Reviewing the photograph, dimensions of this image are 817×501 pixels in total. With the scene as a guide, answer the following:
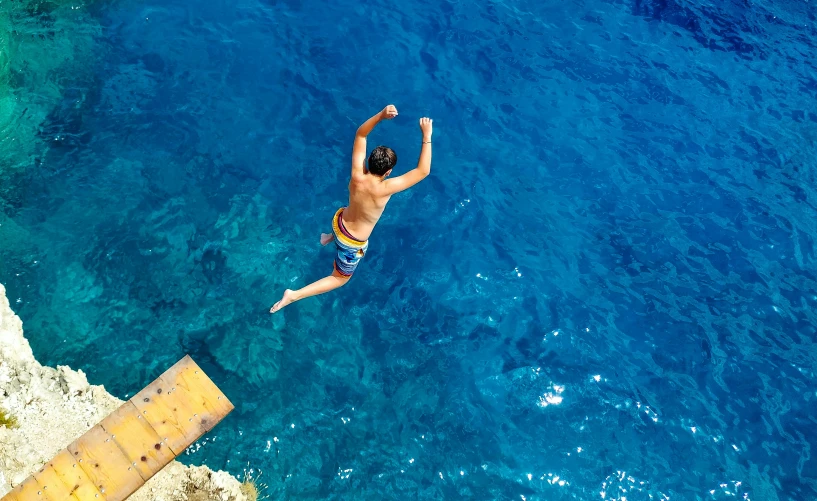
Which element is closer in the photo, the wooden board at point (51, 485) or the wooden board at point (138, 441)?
the wooden board at point (51, 485)

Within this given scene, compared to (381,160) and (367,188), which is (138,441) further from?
(381,160)

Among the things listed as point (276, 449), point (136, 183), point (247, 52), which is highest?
point (247, 52)

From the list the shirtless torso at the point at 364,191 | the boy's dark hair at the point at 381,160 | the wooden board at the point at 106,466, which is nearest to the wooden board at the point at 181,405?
the wooden board at the point at 106,466

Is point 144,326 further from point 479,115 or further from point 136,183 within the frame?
point 479,115

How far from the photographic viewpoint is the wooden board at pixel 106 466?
704 cm

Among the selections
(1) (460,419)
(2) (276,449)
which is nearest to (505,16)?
(1) (460,419)

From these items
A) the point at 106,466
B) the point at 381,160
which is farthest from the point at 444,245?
the point at 106,466

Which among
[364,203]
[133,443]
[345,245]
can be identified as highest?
[364,203]

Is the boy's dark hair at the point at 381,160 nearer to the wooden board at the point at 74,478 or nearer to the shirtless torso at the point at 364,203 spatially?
the shirtless torso at the point at 364,203

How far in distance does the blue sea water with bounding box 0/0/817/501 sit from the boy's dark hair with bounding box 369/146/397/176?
3284 millimetres

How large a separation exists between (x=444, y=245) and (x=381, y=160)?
3.85 metres

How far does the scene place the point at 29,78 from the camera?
1192 centimetres

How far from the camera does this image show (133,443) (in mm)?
7297

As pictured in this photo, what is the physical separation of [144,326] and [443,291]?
465 centimetres
